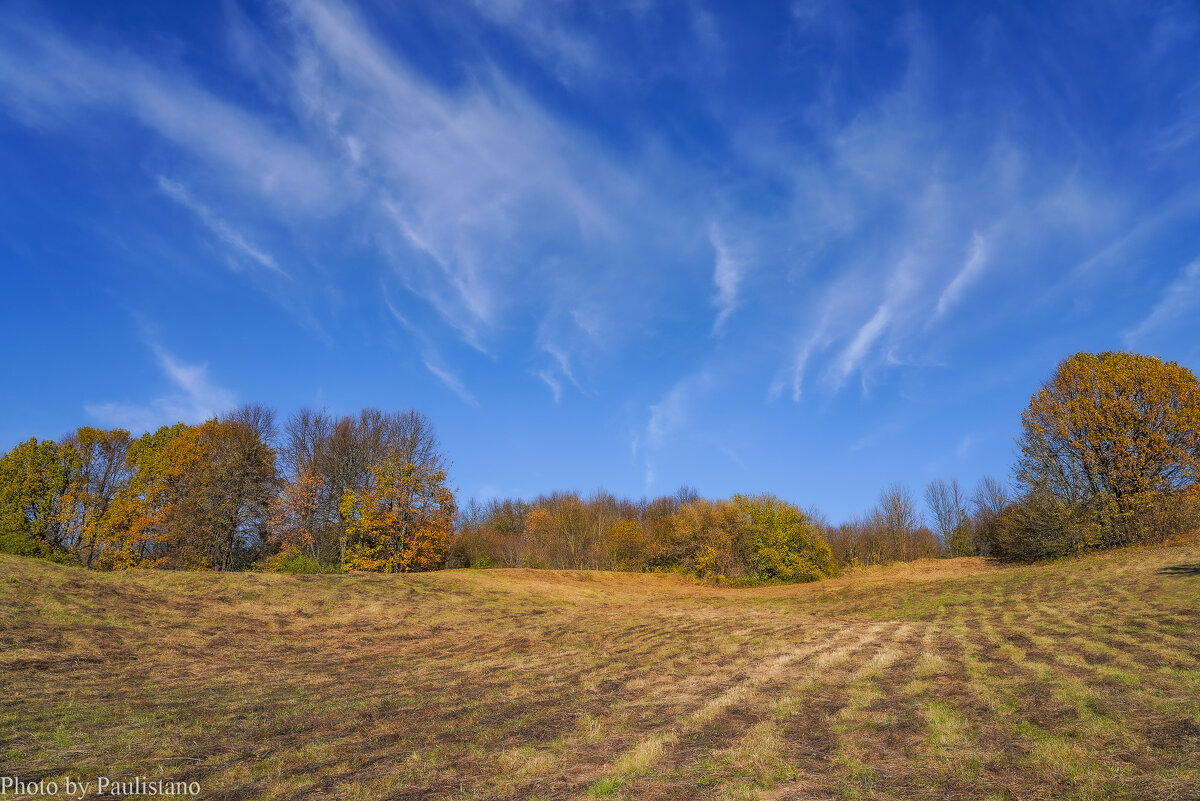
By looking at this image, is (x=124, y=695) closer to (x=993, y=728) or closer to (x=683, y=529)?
(x=993, y=728)

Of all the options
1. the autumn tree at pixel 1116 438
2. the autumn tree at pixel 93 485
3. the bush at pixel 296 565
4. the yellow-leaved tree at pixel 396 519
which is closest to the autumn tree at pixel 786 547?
the autumn tree at pixel 1116 438

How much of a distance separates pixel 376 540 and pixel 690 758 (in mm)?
37946

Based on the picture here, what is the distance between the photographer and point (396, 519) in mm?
39531

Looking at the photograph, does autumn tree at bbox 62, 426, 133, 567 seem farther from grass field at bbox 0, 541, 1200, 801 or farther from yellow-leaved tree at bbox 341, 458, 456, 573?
grass field at bbox 0, 541, 1200, 801

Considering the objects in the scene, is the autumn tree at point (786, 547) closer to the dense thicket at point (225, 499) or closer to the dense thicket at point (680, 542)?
the dense thicket at point (680, 542)

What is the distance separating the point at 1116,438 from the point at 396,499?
49.4 metres

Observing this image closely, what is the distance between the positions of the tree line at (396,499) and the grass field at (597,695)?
14783 mm

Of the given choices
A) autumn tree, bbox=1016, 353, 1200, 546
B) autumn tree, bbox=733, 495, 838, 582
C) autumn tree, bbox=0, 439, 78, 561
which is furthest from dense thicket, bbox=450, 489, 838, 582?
autumn tree, bbox=0, 439, 78, 561

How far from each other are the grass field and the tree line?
14.8 metres

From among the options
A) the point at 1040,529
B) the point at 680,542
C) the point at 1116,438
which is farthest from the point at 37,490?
the point at 1116,438

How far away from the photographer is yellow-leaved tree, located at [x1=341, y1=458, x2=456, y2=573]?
1550 inches

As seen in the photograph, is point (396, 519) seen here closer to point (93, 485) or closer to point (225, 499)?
point (225, 499)

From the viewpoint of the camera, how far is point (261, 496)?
44625mm

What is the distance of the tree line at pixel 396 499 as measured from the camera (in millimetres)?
37312
